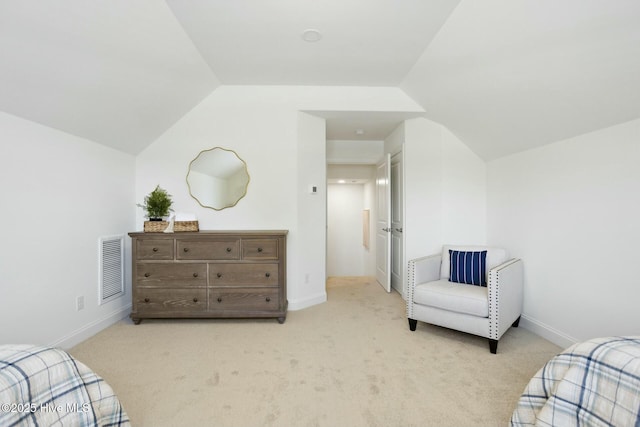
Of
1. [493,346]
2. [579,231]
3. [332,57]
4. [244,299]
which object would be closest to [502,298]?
[493,346]

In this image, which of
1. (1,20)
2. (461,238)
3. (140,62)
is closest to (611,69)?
(461,238)

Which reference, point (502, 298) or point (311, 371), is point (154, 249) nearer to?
point (311, 371)

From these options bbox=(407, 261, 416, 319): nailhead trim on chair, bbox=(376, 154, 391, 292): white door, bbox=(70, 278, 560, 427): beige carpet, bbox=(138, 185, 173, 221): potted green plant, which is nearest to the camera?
bbox=(70, 278, 560, 427): beige carpet

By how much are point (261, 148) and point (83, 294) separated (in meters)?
2.16

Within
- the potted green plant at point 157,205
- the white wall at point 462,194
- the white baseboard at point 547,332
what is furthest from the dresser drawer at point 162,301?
the white baseboard at point 547,332

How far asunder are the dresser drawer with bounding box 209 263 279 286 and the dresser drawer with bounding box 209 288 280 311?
0.07 meters

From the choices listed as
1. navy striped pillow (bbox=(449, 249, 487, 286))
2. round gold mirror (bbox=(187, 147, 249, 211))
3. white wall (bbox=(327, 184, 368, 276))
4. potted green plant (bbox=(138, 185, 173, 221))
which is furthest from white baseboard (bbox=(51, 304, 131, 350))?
white wall (bbox=(327, 184, 368, 276))

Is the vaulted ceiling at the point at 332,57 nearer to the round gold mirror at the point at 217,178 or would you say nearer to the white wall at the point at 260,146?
the white wall at the point at 260,146

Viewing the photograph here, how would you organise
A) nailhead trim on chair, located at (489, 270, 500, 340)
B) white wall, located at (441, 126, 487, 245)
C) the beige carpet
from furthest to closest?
white wall, located at (441, 126, 487, 245)
nailhead trim on chair, located at (489, 270, 500, 340)
the beige carpet

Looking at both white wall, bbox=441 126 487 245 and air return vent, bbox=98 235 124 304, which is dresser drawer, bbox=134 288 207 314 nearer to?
air return vent, bbox=98 235 124 304

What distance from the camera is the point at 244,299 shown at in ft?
9.27

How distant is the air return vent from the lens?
2.74 meters

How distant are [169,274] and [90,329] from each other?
0.77 metres

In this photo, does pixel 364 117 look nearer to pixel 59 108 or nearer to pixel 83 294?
pixel 59 108
